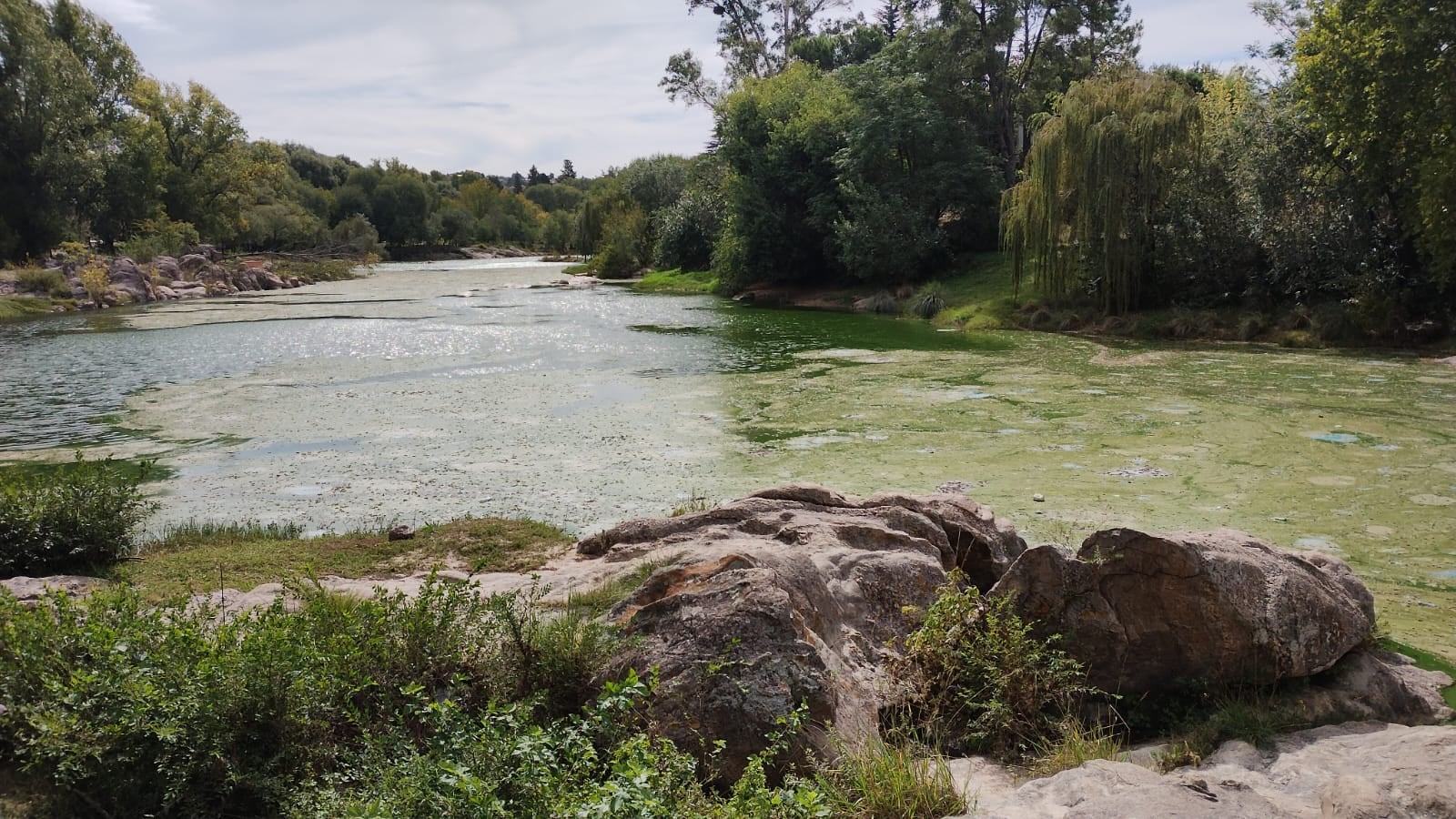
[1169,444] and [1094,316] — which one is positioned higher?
[1094,316]

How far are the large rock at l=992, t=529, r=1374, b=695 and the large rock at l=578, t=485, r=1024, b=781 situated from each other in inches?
28.0

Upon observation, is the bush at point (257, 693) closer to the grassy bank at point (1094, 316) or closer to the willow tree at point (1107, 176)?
the grassy bank at point (1094, 316)

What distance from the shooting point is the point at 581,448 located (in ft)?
36.5

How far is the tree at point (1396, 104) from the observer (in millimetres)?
16484

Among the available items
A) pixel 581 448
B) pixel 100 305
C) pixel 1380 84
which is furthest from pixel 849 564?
pixel 100 305

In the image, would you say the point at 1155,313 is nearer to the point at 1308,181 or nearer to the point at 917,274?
the point at 1308,181

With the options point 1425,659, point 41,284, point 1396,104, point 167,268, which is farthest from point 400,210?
point 1425,659

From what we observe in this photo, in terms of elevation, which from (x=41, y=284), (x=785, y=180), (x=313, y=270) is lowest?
(x=41, y=284)

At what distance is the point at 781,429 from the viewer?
39.7ft

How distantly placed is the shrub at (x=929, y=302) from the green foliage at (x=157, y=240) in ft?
124

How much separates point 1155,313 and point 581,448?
16.6 meters

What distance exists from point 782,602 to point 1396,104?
765 inches

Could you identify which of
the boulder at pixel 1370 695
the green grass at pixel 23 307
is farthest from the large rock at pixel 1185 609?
the green grass at pixel 23 307

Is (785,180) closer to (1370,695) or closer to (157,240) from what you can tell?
(1370,695)
